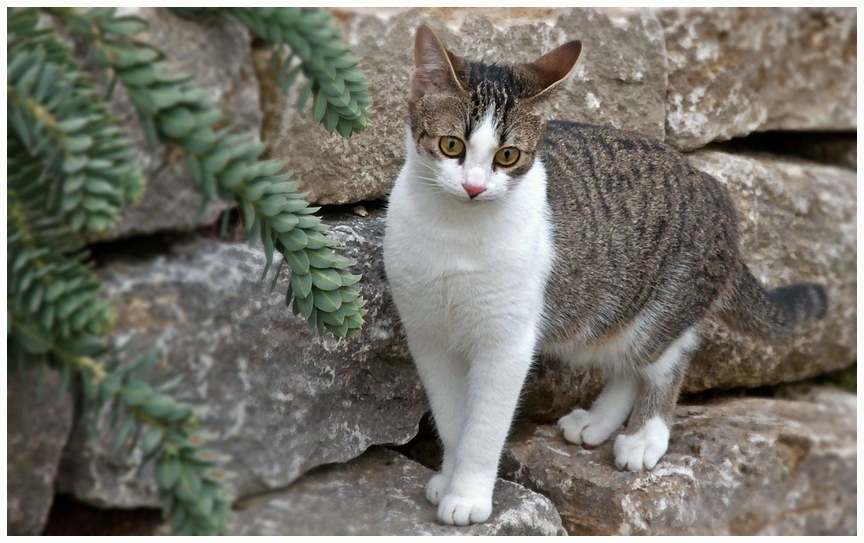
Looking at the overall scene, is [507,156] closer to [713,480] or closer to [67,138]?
[67,138]

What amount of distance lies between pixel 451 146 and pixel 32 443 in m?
1.02

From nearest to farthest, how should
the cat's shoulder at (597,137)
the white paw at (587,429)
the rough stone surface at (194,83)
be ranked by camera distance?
the rough stone surface at (194,83) < the cat's shoulder at (597,137) < the white paw at (587,429)

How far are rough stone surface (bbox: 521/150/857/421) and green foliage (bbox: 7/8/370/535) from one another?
1.44 metres

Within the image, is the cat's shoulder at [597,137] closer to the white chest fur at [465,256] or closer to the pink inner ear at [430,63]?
the white chest fur at [465,256]

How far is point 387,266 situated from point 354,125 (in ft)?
1.39

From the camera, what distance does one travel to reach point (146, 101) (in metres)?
1.32

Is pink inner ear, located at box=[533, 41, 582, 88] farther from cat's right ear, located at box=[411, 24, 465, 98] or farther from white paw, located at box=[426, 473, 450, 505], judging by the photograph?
white paw, located at box=[426, 473, 450, 505]

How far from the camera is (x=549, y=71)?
6.38 ft

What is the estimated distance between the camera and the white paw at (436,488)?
210cm

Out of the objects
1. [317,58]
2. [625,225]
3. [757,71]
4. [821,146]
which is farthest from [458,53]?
[821,146]

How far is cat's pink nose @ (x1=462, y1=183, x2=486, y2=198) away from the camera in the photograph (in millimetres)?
→ 1799

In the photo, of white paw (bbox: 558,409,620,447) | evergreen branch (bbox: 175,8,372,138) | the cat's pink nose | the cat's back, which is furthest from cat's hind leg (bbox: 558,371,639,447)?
evergreen branch (bbox: 175,8,372,138)

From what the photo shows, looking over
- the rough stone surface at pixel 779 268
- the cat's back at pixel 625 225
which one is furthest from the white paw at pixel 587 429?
the cat's back at pixel 625 225

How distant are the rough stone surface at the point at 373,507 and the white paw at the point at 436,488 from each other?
0.02 m
